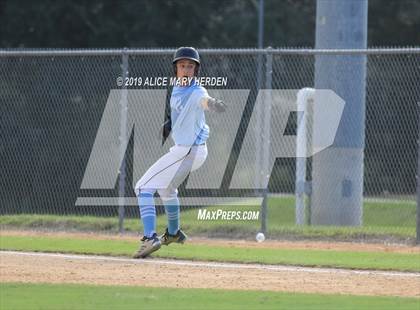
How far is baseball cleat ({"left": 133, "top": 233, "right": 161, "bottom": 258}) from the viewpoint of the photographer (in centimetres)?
1270

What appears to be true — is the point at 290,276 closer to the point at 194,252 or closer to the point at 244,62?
the point at 194,252

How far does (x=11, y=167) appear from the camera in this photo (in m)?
18.4

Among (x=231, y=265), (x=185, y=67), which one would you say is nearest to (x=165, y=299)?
(x=231, y=265)

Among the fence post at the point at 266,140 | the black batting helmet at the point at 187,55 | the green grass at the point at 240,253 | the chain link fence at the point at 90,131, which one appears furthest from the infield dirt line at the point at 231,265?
the chain link fence at the point at 90,131

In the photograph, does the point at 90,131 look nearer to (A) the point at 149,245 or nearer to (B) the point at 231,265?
(A) the point at 149,245

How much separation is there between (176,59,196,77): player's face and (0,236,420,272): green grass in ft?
7.83

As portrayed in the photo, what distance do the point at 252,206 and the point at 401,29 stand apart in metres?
22.3

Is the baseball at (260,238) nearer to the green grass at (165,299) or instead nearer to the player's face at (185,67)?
the player's face at (185,67)

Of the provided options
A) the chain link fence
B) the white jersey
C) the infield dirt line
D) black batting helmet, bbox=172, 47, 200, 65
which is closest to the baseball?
the chain link fence

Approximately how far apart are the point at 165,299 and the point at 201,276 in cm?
203

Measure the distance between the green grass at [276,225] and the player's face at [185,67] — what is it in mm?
4483

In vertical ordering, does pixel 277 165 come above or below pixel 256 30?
below

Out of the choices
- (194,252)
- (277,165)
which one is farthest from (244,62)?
(194,252)

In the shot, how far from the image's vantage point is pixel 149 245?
1279 centimetres
